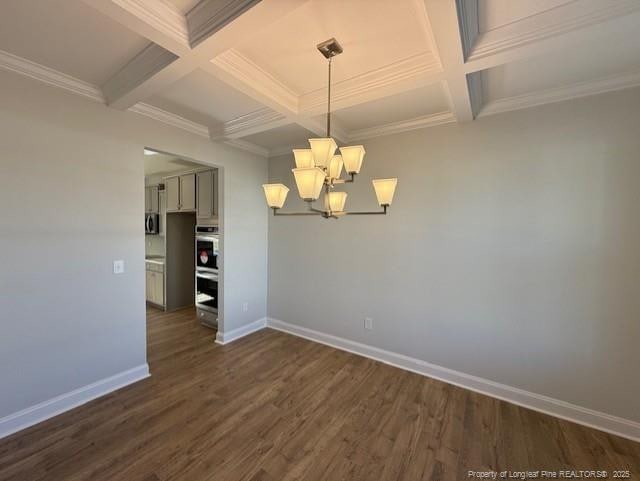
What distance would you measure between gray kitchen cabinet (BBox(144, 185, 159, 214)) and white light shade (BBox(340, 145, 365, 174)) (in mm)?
4724

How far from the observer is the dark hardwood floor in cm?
176

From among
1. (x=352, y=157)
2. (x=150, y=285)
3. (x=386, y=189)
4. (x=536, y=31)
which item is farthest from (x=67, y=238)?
(x=536, y=31)

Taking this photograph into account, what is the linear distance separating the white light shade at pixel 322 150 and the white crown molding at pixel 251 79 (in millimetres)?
875

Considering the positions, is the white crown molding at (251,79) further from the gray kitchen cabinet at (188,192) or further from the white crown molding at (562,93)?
the gray kitchen cabinet at (188,192)

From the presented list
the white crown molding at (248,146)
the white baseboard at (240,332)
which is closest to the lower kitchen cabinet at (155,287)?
the white baseboard at (240,332)

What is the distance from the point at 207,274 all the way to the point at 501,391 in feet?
12.9

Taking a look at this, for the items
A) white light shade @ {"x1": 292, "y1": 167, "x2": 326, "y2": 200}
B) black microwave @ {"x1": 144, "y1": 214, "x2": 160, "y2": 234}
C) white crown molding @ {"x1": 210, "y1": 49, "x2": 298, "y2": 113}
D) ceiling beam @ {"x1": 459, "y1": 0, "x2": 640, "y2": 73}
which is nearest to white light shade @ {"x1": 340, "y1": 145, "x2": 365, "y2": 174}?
white light shade @ {"x1": 292, "y1": 167, "x2": 326, "y2": 200}

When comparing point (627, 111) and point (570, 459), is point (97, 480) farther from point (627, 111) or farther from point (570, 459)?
point (627, 111)

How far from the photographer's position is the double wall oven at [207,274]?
13.2ft

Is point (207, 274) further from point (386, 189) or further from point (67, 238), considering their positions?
point (386, 189)

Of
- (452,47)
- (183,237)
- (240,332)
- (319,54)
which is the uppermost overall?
(319,54)

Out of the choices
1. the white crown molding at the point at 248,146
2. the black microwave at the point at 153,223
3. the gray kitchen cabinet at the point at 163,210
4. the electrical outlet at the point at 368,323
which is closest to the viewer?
the electrical outlet at the point at 368,323

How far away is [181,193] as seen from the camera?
14.6ft

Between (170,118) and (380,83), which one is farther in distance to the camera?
(170,118)
